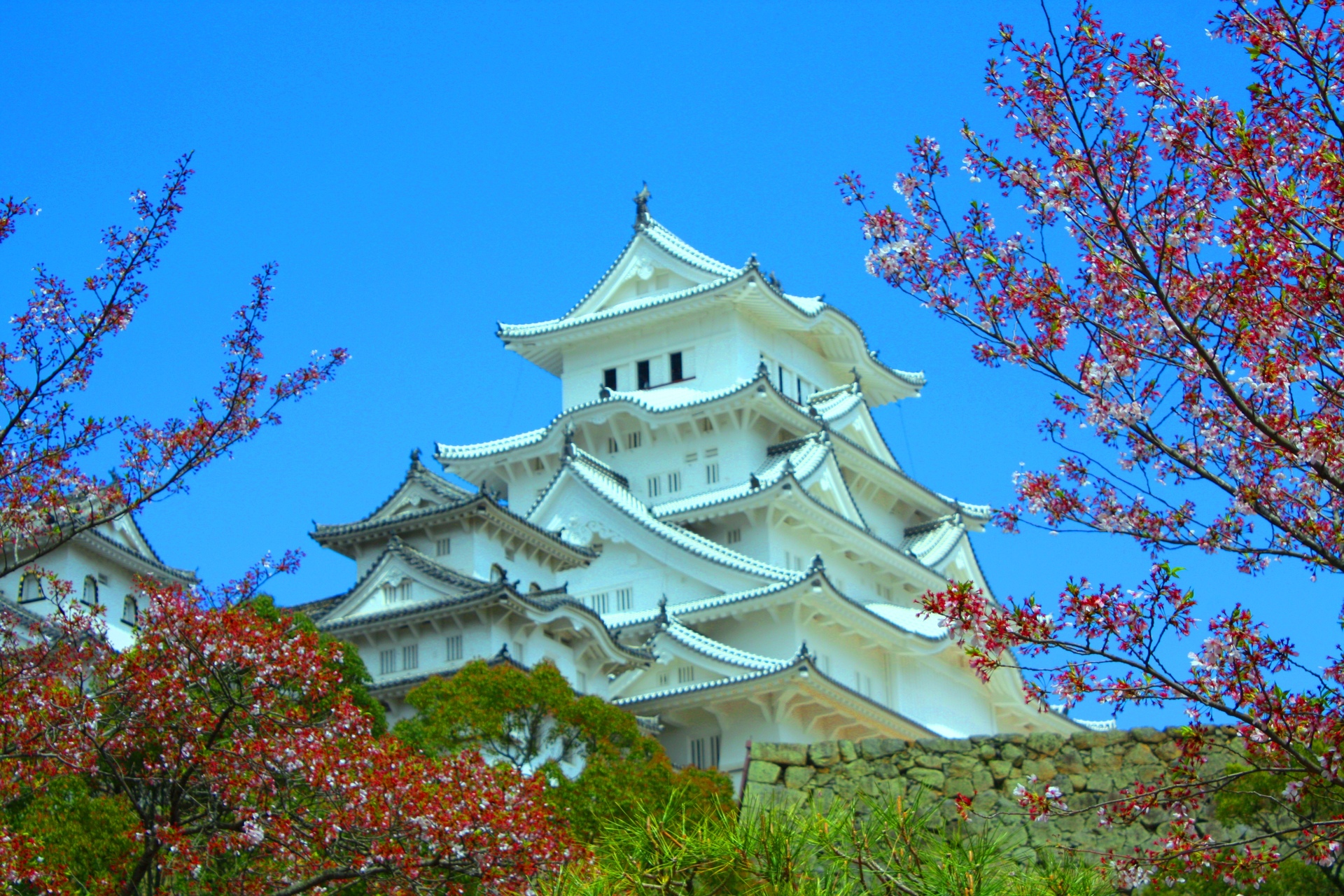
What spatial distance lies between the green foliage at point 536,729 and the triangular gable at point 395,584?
24.5ft

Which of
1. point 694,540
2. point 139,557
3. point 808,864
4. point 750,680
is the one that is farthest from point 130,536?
point 808,864

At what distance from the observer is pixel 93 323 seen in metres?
13.9

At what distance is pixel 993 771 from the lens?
51.5 feet

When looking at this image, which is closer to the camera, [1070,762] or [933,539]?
[1070,762]

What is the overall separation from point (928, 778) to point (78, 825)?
30.6 ft

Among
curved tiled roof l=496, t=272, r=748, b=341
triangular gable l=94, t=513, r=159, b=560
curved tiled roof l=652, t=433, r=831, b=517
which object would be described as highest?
curved tiled roof l=496, t=272, r=748, b=341

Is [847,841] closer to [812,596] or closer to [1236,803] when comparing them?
[1236,803]

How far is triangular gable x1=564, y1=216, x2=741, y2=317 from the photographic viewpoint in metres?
51.9

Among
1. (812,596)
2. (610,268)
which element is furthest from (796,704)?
(610,268)

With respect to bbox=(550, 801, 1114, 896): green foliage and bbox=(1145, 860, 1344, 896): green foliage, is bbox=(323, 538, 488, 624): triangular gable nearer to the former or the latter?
bbox=(1145, 860, 1344, 896): green foliage

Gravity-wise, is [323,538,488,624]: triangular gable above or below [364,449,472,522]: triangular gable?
below

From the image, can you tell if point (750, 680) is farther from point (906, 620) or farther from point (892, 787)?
point (892, 787)

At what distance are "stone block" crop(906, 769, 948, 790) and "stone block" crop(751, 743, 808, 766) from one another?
1.06 metres

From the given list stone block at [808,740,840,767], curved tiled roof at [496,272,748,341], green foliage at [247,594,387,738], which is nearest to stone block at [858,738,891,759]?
stone block at [808,740,840,767]
